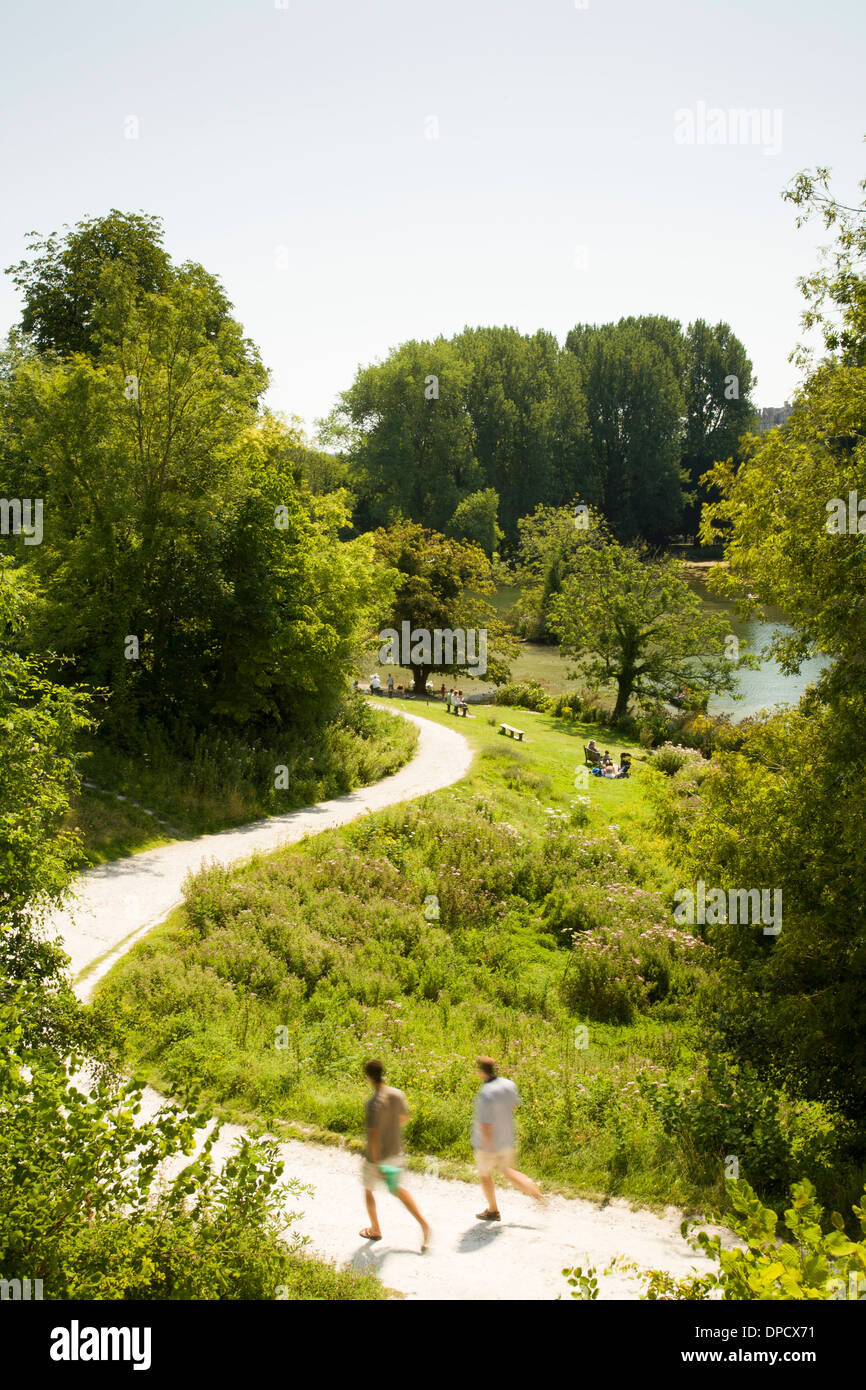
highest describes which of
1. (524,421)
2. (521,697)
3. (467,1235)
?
(524,421)

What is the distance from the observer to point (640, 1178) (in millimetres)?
8930

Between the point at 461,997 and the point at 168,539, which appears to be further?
the point at 168,539

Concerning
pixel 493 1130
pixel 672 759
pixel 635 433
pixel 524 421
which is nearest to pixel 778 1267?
pixel 493 1130

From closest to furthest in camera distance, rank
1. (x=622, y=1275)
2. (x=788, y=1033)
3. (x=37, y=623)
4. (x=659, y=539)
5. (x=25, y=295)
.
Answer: (x=622, y=1275) → (x=788, y=1033) → (x=37, y=623) → (x=25, y=295) → (x=659, y=539)

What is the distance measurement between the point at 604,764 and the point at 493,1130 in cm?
2120

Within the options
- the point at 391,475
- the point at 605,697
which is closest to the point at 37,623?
the point at 605,697

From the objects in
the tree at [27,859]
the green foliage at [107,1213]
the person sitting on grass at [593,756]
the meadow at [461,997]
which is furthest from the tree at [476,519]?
the green foliage at [107,1213]

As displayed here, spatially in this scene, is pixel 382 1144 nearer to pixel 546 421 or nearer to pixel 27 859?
pixel 27 859

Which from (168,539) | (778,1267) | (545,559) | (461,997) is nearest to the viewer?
(778,1267)

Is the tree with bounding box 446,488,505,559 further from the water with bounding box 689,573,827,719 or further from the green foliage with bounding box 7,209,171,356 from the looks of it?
the green foliage with bounding box 7,209,171,356

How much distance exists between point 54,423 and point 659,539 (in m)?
77.7

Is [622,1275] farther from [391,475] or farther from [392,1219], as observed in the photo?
[391,475]

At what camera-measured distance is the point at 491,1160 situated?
7.84 meters
